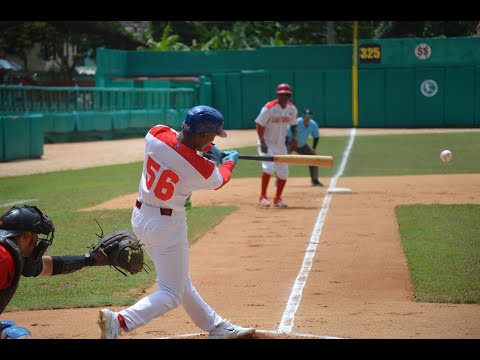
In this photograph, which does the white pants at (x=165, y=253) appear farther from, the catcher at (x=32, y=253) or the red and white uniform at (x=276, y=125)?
the red and white uniform at (x=276, y=125)

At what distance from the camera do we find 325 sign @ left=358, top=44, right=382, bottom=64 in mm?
37844

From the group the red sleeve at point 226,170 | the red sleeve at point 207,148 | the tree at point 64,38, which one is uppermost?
the tree at point 64,38

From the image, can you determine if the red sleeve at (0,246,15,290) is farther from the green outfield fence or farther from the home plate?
the green outfield fence

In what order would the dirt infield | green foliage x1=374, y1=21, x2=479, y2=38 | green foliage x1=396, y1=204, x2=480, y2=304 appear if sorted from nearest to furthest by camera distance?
1. the dirt infield
2. green foliage x1=396, y1=204, x2=480, y2=304
3. green foliage x1=374, y1=21, x2=479, y2=38

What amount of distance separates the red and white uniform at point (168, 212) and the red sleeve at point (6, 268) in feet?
3.43

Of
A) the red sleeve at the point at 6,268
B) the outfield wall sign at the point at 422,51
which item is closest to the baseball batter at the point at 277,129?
the red sleeve at the point at 6,268

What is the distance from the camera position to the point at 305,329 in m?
7.07

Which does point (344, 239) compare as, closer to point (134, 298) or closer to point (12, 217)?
point (134, 298)

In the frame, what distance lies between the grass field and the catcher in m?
1.97

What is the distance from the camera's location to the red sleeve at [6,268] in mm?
5414

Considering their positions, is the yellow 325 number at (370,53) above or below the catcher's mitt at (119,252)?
above

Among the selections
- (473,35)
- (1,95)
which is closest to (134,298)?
(1,95)

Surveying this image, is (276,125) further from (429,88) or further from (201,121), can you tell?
(429,88)

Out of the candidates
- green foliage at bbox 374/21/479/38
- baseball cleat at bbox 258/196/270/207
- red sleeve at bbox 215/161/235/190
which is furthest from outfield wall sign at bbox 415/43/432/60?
red sleeve at bbox 215/161/235/190
